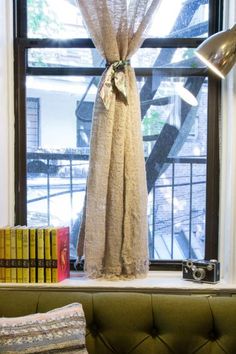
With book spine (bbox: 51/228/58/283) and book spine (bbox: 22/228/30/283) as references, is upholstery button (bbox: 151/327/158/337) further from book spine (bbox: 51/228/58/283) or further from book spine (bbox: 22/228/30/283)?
book spine (bbox: 22/228/30/283)

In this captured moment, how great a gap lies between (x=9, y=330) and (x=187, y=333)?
2.25 feet

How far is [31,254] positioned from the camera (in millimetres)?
1840

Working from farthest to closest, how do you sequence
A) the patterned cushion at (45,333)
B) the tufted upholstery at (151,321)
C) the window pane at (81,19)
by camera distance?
the window pane at (81,19)
the tufted upholstery at (151,321)
the patterned cushion at (45,333)

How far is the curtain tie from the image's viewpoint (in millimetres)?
1822

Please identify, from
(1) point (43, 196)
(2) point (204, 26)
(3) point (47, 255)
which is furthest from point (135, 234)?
(2) point (204, 26)

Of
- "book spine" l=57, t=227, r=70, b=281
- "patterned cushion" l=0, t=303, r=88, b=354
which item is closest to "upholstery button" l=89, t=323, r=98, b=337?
"patterned cushion" l=0, t=303, r=88, b=354

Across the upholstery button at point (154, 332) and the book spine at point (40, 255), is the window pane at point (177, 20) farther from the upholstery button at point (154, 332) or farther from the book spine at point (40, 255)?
the upholstery button at point (154, 332)

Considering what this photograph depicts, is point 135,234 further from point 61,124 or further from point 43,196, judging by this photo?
point 61,124

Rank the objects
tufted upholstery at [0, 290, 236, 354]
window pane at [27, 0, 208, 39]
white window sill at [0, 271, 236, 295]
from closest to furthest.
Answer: tufted upholstery at [0, 290, 236, 354]
white window sill at [0, 271, 236, 295]
window pane at [27, 0, 208, 39]

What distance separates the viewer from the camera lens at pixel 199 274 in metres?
1.85

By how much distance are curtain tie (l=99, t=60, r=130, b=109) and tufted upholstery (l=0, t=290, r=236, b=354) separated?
0.89 meters

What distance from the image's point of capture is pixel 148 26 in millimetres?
1845

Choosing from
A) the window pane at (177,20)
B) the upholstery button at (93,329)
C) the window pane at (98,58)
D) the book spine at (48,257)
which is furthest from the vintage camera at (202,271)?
the window pane at (177,20)

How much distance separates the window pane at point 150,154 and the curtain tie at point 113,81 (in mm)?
220
